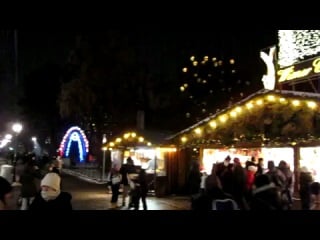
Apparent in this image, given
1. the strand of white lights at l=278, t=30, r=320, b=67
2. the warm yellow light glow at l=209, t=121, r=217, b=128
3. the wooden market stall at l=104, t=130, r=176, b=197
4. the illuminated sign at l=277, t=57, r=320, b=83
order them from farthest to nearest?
the wooden market stall at l=104, t=130, r=176, b=197 → the warm yellow light glow at l=209, t=121, r=217, b=128 → the strand of white lights at l=278, t=30, r=320, b=67 → the illuminated sign at l=277, t=57, r=320, b=83

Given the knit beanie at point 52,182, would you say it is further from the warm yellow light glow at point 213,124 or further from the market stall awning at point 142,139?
the market stall awning at point 142,139

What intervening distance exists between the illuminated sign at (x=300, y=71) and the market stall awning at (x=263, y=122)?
1231 millimetres

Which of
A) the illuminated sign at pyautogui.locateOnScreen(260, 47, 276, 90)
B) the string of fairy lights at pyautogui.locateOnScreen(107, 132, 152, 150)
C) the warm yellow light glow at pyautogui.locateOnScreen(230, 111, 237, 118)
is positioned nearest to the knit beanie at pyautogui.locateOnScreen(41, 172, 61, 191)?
the illuminated sign at pyautogui.locateOnScreen(260, 47, 276, 90)

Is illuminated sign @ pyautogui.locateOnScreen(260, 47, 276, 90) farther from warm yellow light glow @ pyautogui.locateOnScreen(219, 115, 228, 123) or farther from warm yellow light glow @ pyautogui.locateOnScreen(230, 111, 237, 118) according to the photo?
warm yellow light glow @ pyautogui.locateOnScreen(219, 115, 228, 123)

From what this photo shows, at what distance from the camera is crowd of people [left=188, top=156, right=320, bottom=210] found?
8.41 meters

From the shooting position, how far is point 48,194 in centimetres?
461

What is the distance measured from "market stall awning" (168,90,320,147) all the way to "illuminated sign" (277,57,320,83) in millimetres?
1231

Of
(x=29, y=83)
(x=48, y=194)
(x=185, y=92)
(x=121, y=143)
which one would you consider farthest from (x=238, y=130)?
(x=29, y=83)

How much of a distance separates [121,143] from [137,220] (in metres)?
22.9

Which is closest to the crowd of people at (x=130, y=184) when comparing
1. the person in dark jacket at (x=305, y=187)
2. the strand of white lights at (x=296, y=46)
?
the person in dark jacket at (x=305, y=187)

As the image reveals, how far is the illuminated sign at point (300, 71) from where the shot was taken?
56.7 ft

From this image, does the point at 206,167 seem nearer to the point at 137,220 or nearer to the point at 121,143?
the point at 121,143

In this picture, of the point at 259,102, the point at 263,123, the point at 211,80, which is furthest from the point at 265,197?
the point at 211,80

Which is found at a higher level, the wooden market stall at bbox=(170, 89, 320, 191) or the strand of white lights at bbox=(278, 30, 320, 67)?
the strand of white lights at bbox=(278, 30, 320, 67)
